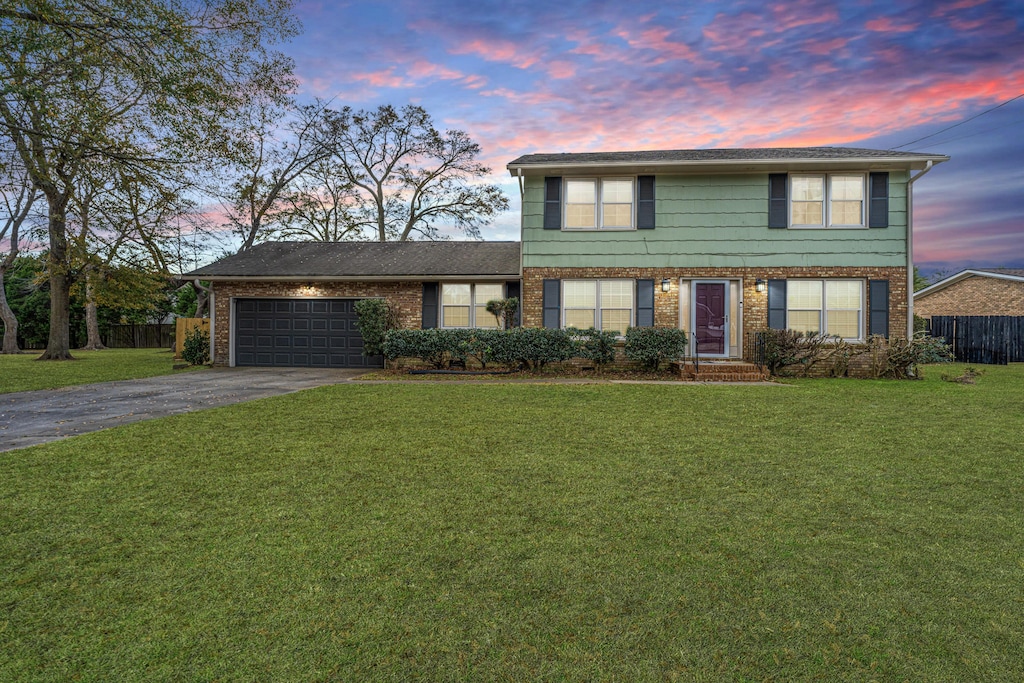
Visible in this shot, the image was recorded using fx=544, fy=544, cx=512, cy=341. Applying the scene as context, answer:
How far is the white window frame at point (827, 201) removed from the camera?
45.8 ft

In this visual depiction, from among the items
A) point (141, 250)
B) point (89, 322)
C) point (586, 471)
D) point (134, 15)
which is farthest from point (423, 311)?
point (89, 322)

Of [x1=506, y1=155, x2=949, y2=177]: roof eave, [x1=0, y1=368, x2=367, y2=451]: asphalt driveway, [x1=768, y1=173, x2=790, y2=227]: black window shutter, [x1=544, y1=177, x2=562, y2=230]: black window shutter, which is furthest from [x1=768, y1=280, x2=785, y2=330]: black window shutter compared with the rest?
[x1=0, y1=368, x2=367, y2=451]: asphalt driveway

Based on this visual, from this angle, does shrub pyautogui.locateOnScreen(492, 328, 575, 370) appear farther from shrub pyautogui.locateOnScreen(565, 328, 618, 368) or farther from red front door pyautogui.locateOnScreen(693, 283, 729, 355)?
red front door pyautogui.locateOnScreen(693, 283, 729, 355)

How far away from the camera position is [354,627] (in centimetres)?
226

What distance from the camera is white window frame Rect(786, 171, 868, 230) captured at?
1397 centimetres

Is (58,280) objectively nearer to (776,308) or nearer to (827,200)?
(776,308)

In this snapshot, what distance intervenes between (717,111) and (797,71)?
2346mm

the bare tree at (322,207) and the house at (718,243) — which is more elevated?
the bare tree at (322,207)

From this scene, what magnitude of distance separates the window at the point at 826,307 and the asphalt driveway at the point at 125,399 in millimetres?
11522

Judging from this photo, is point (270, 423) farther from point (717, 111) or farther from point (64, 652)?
point (717, 111)

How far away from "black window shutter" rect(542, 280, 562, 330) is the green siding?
567 mm

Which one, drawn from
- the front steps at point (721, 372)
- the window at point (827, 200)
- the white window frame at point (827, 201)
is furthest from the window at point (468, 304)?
the window at point (827, 200)

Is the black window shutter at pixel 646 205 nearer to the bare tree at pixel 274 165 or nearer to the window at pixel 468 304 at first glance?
the window at pixel 468 304

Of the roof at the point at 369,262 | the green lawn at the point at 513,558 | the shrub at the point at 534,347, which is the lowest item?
the green lawn at the point at 513,558
